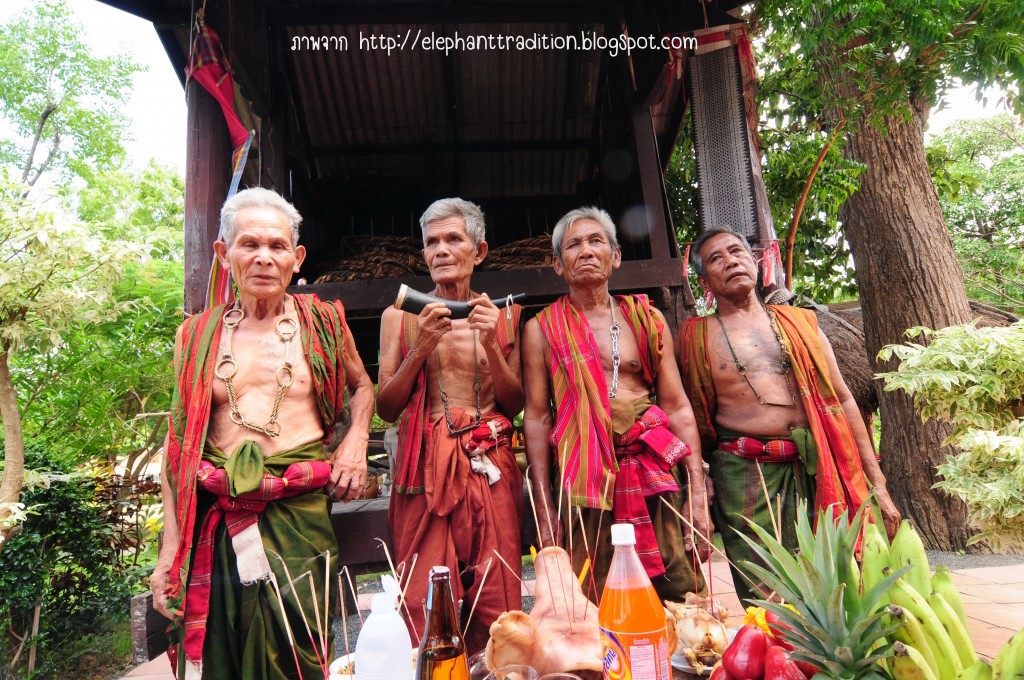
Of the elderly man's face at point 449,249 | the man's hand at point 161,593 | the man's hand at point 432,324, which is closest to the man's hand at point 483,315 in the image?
the man's hand at point 432,324

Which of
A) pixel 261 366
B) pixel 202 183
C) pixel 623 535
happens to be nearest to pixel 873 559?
pixel 623 535

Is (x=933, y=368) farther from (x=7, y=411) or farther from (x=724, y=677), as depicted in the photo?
(x=7, y=411)

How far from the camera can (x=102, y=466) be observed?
662 centimetres

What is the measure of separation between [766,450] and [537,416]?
1153mm

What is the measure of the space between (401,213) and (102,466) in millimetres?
4558

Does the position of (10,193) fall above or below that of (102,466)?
above

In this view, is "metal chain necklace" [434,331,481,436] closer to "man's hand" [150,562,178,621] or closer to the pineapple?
"man's hand" [150,562,178,621]

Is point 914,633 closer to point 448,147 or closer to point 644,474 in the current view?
point 644,474

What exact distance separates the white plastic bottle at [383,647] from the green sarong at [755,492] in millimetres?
2027

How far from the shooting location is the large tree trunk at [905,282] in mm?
5805

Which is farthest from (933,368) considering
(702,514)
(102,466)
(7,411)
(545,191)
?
(102,466)

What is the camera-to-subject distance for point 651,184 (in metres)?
4.29

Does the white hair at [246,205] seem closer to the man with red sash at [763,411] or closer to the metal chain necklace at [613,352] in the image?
the metal chain necklace at [613,352]

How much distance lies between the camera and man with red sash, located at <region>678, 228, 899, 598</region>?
9.15ft
